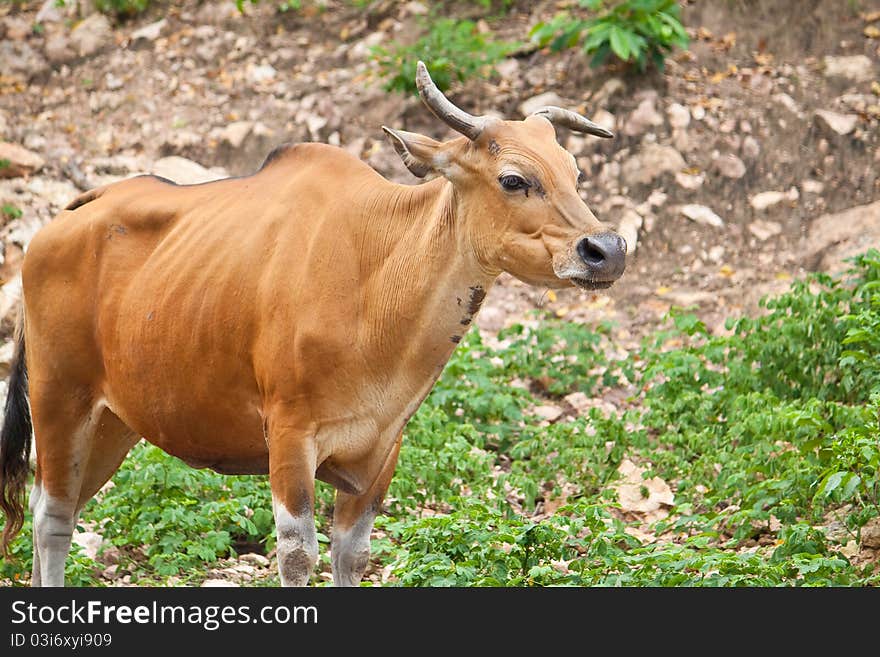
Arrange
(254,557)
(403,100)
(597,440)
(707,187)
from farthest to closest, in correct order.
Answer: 1. (403,100)
2. (707,187)
3. (597,440)
4. (254,557)

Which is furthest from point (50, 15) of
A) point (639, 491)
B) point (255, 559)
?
point (639, 491)

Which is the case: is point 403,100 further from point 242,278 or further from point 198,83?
point 242,278

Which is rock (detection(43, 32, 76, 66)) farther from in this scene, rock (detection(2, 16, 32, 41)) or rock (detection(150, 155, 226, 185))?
rock (detection(150, 155, 226, 185))

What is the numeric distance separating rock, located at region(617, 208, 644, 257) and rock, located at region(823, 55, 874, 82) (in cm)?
264

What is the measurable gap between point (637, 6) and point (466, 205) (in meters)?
7.74

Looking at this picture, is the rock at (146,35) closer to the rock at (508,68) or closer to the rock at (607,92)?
the rock at (508,68)

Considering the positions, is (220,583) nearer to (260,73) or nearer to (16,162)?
(16,162)

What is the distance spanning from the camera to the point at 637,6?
12.6m

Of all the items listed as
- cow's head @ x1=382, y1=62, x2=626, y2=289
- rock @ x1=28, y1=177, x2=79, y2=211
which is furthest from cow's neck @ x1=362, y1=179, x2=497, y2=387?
rock @ x1=28, y1=177, x2=79, y2=211

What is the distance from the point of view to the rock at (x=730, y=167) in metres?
12.1

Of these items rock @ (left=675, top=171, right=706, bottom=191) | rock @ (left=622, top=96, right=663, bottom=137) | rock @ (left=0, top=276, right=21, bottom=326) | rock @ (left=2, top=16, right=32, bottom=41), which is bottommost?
rock @ (left=0, top=276, right=21, bottom=326)

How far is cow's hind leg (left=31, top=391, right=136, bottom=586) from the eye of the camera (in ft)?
21.6

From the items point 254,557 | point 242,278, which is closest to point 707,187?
point 254,557

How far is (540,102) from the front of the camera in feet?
42.1
